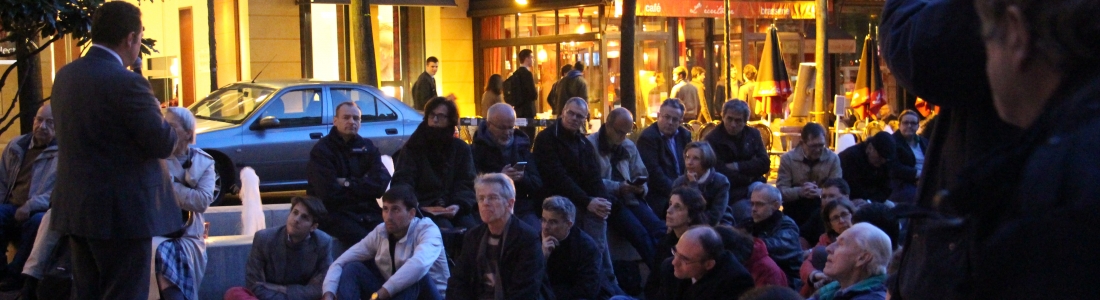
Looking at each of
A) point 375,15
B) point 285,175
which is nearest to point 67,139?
point 285,175

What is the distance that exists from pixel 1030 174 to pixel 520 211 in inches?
286

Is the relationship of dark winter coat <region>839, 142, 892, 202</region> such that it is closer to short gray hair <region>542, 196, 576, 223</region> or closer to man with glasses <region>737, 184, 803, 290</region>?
man with glasses <region>737, 184, 803, 290</region>

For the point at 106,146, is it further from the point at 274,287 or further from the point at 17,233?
the point at 17,233

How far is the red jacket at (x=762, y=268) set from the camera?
6617mm

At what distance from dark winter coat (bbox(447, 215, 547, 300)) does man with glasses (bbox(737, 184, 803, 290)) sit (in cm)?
155

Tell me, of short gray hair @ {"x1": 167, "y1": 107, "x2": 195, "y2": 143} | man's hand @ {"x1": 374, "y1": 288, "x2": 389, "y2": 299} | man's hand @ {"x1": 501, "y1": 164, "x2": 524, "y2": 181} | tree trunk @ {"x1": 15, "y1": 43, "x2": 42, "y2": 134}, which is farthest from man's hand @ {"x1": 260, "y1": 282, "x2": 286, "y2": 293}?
tree trunk @ {"x1": 15, "y1": 43, "x2": 42, "y2": 134}

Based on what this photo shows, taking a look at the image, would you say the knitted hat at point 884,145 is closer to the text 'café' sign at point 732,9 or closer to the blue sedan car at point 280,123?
the blue sedan car at point 280,123

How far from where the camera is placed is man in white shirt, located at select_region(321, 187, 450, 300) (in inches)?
273

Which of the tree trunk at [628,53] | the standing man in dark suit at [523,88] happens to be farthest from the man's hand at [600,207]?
the standing man in dark suit at [523,88]

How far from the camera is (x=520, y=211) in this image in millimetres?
8781

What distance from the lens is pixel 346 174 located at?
833 centimetres

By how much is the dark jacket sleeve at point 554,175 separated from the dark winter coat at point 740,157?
133 centimetres

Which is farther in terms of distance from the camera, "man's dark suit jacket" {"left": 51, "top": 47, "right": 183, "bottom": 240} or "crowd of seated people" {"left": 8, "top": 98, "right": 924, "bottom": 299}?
"crowd of seated people" {"left": 8, "top": 98, "right": 924, "bottom": 299}

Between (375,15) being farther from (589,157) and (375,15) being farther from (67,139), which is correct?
(67,139)
